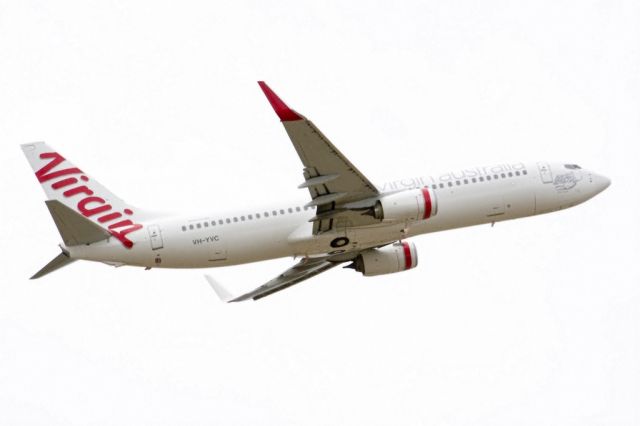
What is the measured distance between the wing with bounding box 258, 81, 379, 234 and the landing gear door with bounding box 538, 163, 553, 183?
9.42m

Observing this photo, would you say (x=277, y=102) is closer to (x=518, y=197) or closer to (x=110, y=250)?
(x=110, y=250)

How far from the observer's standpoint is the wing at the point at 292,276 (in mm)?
63844

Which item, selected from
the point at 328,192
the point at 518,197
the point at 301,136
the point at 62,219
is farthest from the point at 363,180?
the point at 62,219

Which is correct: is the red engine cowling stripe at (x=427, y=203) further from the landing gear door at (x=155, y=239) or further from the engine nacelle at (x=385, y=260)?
the landing gear door at (x=155, y=239)

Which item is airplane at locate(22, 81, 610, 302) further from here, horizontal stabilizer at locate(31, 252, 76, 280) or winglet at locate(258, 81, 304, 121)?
winglet at locate(258, 81, 304, 121)

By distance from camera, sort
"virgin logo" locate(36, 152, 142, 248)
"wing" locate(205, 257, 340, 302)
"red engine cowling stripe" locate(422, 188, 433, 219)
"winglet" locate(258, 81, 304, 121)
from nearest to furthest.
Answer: "winglet" locate(258, 81, 304, 121) → "red engine cowling stripe" locate(422, 188, 433, 219) → "virgin logo" locate(36, 152, 142, 248) → "wing" locate(205, 257, 340, 302)

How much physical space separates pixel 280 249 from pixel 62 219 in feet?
33.7

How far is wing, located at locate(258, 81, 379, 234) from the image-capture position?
2020 inches

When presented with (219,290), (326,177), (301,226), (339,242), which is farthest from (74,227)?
(219,290)

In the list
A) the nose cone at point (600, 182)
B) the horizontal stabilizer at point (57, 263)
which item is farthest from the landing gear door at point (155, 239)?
the nose cone at point (600, 182)

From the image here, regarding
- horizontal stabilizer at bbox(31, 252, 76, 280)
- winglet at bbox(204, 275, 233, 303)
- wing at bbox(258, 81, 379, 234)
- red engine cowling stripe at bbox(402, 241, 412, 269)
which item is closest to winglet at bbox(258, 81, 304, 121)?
wing at bbox(258, 81, 379, 234)

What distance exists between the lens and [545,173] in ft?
203

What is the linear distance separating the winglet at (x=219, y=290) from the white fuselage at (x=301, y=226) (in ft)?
24.6

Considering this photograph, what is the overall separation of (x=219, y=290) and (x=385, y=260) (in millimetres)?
9281
